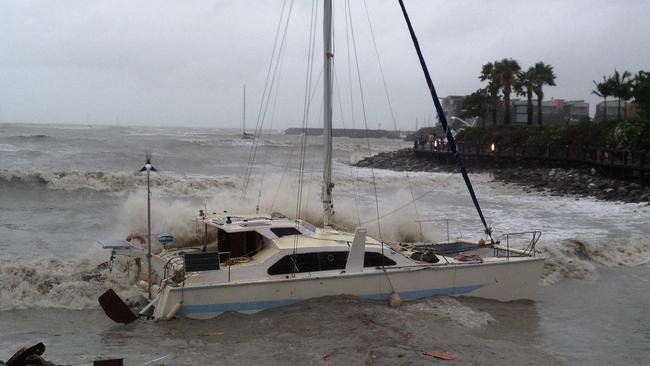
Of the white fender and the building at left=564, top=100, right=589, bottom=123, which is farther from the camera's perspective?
the building at left=564, top=100, right=589, bottom=123

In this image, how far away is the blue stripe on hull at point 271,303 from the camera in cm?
980

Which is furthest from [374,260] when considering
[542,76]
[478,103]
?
[478,103]

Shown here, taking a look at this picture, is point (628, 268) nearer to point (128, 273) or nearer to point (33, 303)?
point (128, 273)

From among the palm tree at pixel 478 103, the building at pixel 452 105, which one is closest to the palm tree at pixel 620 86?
the palm tree at pixel 478 103

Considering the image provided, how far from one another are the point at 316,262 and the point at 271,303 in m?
1.10

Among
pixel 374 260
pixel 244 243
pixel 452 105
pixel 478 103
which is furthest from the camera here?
pixel 452 105

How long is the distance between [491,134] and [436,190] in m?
25.7

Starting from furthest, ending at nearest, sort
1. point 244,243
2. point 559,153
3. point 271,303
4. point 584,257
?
point 559,153
point 584,257
point 244,243
point 271,303

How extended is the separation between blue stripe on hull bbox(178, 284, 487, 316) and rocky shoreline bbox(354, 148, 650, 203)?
70.8 ft

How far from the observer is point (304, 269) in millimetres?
10664

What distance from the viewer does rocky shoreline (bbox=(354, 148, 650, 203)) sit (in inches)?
1231

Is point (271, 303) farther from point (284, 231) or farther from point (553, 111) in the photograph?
point (553, 111)

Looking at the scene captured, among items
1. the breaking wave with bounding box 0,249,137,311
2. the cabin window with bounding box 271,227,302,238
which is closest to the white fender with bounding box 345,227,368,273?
the cabin window with bounding box 271,227,302,238

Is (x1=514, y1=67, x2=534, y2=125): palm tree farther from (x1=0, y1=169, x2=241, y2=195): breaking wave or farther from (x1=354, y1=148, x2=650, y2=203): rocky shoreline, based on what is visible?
(x1=0, y1=169, x2=241, y2=195): breaking wave
